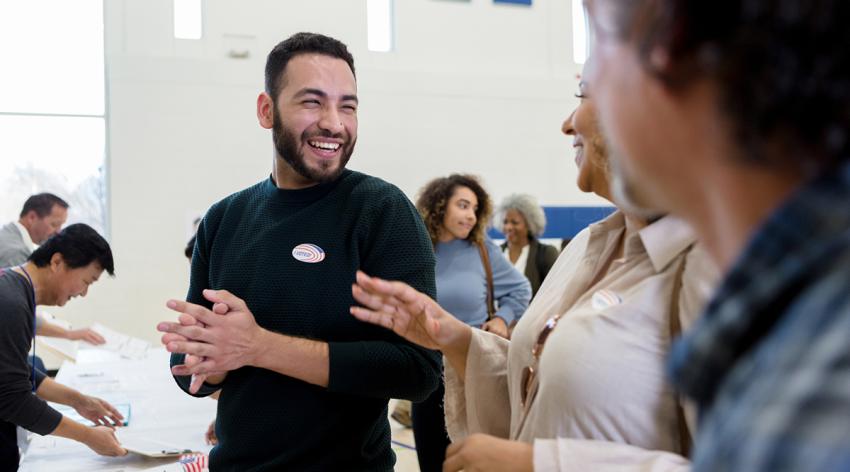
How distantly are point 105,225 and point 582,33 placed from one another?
5.99 meters

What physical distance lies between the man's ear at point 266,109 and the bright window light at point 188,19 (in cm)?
611

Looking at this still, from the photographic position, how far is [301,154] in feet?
5.85

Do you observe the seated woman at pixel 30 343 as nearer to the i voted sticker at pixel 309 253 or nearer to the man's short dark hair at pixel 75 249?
the man's short dark hair at pixel 75 249

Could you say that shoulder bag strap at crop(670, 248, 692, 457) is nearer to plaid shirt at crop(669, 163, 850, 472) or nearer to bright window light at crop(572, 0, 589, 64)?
plaid shirt at crop(669, 163, 850, 472)

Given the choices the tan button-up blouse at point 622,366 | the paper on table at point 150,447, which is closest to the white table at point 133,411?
the paper on table at point 150,447

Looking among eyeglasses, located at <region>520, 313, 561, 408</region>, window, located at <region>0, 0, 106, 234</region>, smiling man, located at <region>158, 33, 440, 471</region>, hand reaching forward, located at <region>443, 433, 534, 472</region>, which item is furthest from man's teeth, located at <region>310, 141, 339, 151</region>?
window, located at <region>0, 0, 106, 234</region>

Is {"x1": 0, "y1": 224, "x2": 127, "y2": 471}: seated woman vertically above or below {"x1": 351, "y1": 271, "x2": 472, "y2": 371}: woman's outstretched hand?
below

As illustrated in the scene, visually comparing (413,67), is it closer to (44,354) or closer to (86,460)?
(44,354)

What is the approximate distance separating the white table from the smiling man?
99 centimetres

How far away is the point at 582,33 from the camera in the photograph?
9133 millimetres

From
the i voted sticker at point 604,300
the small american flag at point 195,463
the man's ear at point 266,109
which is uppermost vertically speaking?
the man's ear at point 266,109

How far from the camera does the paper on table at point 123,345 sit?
184 inches

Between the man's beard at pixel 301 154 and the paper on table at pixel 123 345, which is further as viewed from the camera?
the paper on table at pixel 123 345

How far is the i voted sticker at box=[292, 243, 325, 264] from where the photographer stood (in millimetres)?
1649
